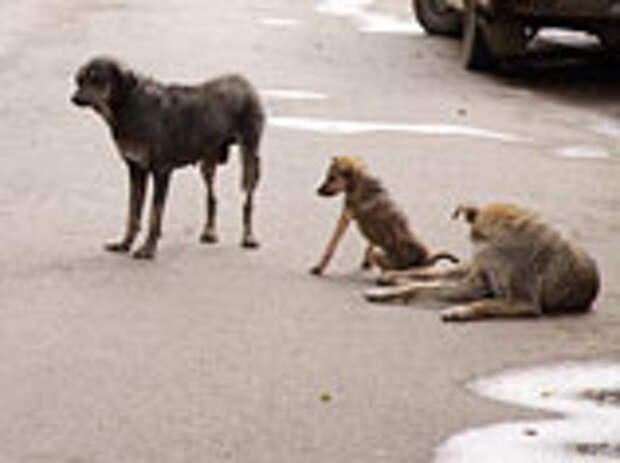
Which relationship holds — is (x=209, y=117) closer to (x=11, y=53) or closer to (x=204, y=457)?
(x=204, y=457)

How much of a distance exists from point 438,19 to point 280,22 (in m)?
1.91

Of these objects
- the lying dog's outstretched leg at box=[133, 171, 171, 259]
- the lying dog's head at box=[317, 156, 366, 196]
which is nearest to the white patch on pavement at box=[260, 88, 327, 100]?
the lying dog's outstretched leg at box=[133, 171, 171, 259]

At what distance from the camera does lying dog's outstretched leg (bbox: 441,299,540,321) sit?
29.7ft

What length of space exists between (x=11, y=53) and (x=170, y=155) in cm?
840

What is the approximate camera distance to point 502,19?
56.9ft

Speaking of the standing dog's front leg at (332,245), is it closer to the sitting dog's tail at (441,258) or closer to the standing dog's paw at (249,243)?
the sitting dog's tail at (441,258)

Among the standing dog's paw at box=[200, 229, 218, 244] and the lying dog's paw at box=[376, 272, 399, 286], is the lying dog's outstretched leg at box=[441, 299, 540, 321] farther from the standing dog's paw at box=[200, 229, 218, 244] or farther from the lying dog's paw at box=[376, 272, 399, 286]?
the standing dog's paw at box=[200, 229, 218, 244]

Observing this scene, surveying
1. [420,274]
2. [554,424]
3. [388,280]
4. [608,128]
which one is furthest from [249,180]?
[608,128]

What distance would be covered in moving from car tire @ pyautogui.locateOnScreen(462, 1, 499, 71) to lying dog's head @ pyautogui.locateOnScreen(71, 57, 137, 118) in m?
8.22

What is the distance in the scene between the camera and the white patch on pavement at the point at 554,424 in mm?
6879

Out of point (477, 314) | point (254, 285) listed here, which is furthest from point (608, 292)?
point (254, 285)

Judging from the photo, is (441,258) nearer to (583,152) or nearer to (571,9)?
(583,152)

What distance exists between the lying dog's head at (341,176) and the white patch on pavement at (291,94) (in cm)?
600

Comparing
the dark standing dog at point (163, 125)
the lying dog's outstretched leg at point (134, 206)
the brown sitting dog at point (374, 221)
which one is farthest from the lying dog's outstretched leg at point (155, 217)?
the brown sitting dog at point (374, 221)
